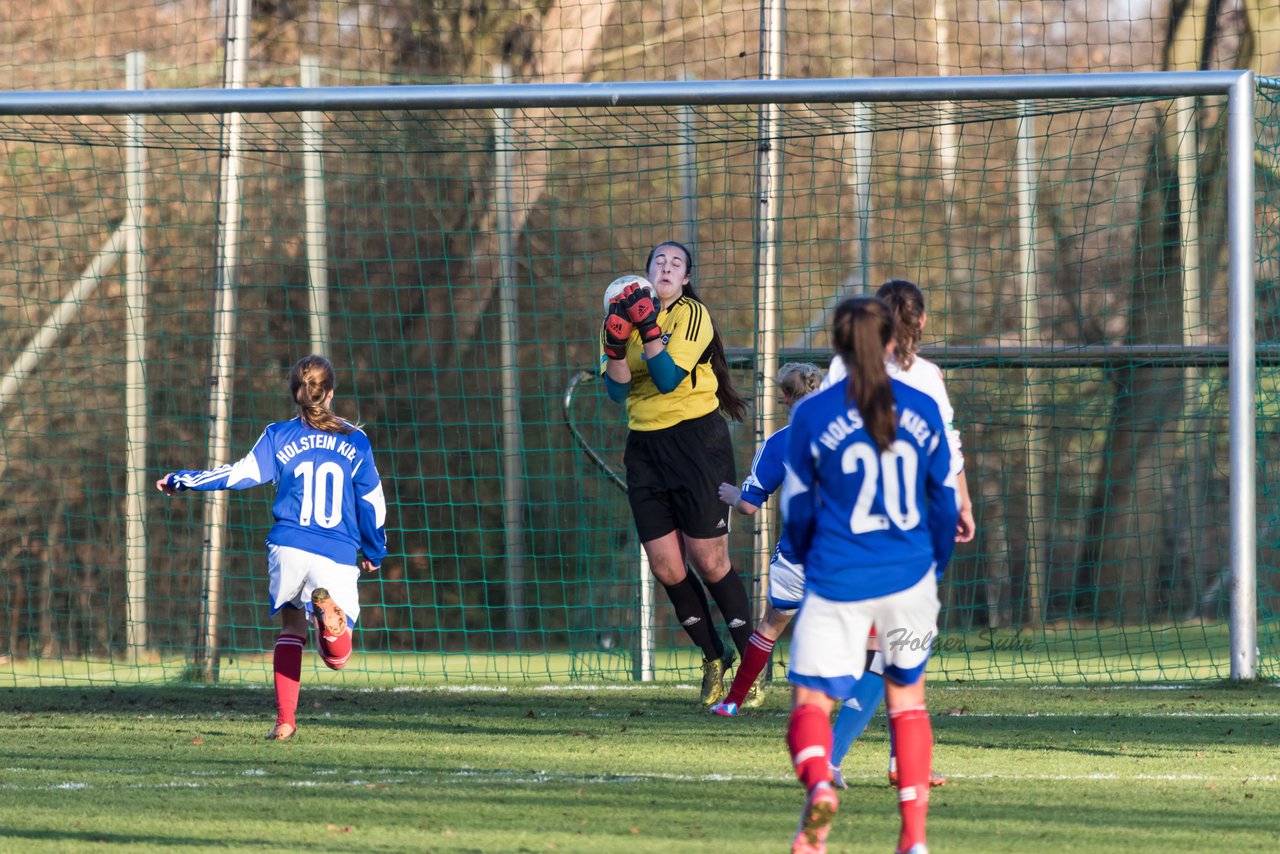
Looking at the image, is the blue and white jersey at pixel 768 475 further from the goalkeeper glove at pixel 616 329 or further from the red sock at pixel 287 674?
the red sock at pixel 287 674

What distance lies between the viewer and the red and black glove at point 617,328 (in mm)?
6074

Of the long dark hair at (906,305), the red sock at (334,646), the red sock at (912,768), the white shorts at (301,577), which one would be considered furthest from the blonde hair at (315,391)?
the red sock at (912,768)

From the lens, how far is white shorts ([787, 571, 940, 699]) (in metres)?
3.56

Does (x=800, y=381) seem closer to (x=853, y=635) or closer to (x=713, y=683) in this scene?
(x=713, y=683)

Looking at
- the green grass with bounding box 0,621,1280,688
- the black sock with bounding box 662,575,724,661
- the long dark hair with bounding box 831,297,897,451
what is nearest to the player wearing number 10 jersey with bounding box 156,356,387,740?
the black sock with bounding box 662,575,724,661

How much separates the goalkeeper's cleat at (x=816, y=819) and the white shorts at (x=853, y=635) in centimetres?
28

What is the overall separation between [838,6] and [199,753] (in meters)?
11.6

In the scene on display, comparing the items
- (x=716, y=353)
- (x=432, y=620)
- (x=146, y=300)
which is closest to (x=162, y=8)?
(x=146, y=300)

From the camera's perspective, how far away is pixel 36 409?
38.4 ft

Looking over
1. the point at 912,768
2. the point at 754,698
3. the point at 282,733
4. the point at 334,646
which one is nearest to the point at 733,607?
the point at 754,698

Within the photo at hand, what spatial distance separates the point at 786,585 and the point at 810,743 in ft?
7.52

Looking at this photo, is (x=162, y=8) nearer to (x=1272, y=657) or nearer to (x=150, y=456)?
(x=150, y=456)

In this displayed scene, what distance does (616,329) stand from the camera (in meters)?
6.10

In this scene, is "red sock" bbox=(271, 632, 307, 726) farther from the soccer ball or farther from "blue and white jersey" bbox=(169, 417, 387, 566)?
the soccer ball
